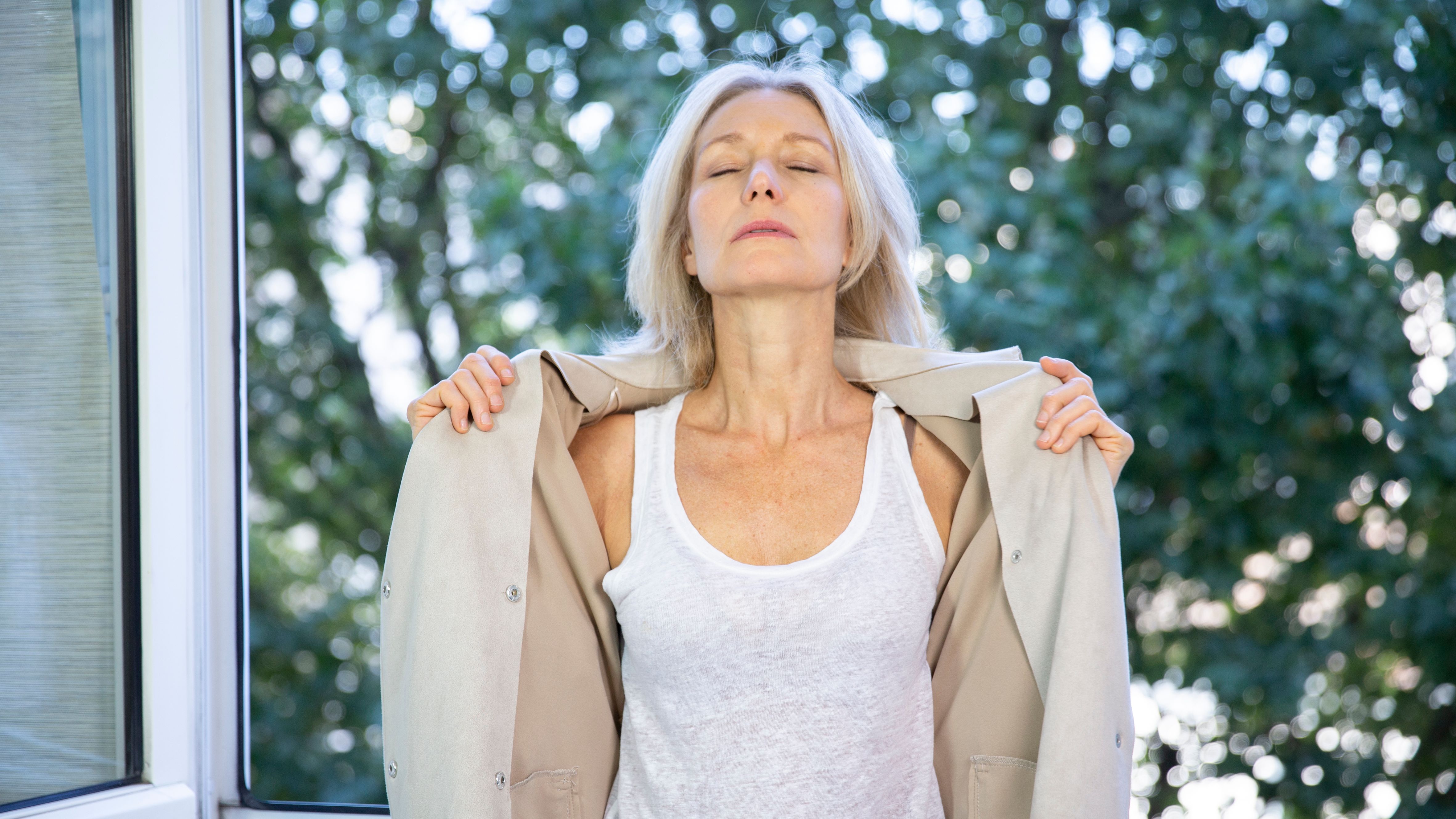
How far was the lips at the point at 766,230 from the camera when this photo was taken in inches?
59.9

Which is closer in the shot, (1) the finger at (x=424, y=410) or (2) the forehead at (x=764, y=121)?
(1) the finger at (x=424, y=410)

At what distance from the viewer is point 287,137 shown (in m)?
4.14

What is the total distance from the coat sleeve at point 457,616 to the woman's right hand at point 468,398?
0.06 ft

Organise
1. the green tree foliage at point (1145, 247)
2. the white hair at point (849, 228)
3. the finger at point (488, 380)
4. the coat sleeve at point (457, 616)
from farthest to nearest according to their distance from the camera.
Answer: the green tree foliage at point (1145, 247) → the white hair at point (849, 228) → the finger at point (488, 380) → the coat sleeve at point (457, 616)

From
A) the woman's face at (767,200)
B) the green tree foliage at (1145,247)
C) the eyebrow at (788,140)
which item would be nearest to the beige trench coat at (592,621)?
the woman's face at (767,200)

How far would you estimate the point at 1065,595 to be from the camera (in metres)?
1.38

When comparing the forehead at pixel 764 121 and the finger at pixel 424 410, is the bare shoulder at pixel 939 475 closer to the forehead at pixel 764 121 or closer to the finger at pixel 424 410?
the forehead at pixel 764 121

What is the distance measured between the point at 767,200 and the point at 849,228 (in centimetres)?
20

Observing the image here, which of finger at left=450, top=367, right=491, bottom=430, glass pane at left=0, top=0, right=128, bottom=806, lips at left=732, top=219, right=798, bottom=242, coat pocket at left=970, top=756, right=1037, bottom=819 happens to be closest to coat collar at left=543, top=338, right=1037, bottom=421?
finger at left=450, top=367, right=491, bottom=430

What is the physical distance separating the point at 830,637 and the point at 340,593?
3.68m

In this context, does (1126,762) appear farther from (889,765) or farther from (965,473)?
(965,473)

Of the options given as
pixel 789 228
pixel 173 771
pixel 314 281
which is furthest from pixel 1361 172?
pixel 314 281

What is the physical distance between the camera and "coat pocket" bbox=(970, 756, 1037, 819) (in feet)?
4.85

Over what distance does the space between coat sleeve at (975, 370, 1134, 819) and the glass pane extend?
1243mm
